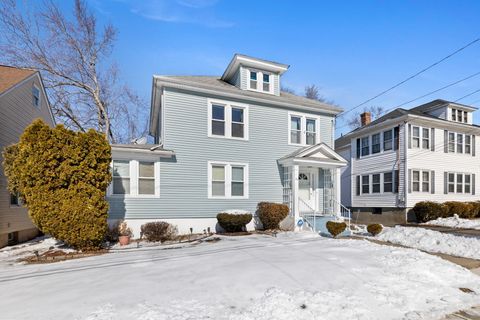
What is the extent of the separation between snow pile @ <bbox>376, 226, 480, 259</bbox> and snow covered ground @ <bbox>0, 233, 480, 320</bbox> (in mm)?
2060

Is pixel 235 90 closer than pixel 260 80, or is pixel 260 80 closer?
pixel 235 90

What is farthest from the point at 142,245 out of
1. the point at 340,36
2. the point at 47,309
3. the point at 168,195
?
the point at 340,36

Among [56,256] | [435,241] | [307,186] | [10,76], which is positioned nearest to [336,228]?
[435,241]

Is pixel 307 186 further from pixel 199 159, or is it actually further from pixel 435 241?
pixel 435 241

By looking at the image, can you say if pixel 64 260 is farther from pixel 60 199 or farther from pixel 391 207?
pixel 391 207

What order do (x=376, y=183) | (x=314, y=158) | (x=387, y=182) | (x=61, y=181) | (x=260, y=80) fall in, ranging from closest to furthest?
(x=61, y=181) → (x=314, y=158) → (x=260, y=80) → (x=387, y=182) → (x=376, y=183)

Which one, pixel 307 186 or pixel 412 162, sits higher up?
pixel 412 162

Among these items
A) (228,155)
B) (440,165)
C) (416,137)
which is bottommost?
(440,165)

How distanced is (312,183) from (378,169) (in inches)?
318

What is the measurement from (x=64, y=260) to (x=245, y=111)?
373 inches

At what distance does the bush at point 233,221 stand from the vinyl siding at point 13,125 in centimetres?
826

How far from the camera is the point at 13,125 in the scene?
1180 cm

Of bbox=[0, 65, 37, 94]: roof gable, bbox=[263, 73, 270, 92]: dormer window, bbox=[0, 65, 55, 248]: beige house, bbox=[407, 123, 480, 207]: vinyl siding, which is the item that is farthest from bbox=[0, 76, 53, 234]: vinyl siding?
bbox=[407, 123, 480, 207]: vinyl siding

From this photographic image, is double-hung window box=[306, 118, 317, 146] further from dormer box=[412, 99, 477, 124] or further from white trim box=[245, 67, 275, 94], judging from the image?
dormer box=[412, 99, 477, 124]
